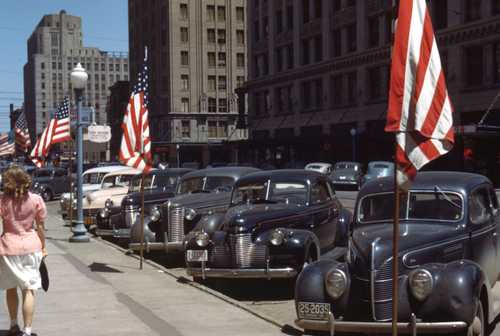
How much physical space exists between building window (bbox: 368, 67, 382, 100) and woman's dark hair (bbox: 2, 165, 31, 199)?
1731 inches

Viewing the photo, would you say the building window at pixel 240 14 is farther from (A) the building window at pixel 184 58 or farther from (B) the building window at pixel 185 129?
(B) the building window at pixel 185 129

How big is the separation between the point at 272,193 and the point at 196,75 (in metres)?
75.5

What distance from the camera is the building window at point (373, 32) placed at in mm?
49844

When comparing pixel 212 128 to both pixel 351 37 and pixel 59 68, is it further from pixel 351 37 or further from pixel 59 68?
pixel 59 68

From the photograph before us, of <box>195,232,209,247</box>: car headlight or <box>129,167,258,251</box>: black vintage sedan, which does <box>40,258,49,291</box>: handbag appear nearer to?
<box>195,232,209,247</box>: car headlight

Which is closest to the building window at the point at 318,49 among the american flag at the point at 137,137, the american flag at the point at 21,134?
the american flag at the point at 21,134

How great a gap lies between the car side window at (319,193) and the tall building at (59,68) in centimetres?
10983

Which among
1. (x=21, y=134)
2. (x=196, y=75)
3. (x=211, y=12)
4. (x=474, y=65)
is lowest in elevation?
(x=21, y=134)

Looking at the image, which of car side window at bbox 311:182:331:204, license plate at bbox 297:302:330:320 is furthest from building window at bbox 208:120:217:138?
license plate at bbox 297:302:330:320

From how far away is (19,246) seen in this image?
23.3 ft

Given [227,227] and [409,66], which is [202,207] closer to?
[227,227]

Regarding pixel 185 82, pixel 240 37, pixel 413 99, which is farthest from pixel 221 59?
pixel 413 99

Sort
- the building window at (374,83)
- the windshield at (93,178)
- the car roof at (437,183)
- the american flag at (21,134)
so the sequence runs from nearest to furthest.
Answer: the car roof at (437,183), the windshield at (93,178), the american flag at (21,134), the building window at (374,83)

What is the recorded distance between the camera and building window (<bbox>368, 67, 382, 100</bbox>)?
162ft
